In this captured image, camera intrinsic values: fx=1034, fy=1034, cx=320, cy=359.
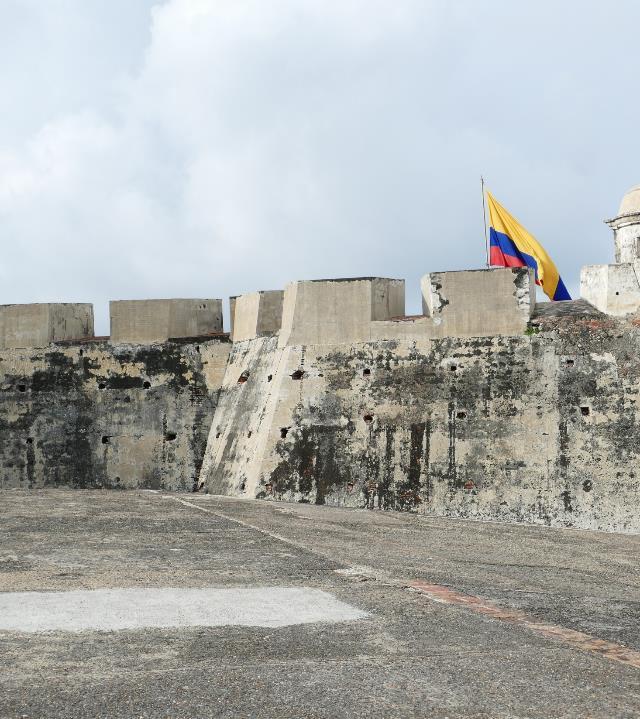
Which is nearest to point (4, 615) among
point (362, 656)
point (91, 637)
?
point (91, 637)

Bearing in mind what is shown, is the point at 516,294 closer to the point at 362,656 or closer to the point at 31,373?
the point at 31,373

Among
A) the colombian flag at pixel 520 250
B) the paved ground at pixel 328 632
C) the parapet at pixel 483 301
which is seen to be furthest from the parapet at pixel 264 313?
the paved ground at pixel 328 632

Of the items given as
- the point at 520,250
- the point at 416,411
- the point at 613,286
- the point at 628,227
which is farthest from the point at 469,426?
the point at 628,227

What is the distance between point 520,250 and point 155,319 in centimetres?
569

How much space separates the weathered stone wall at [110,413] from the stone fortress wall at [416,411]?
34 mm

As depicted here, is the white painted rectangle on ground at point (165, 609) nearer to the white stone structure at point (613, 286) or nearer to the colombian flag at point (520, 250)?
the white stone structure at point (613, 286)

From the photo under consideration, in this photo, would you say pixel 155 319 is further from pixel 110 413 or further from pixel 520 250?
pixel 520 250

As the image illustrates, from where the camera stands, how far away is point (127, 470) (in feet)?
51.4

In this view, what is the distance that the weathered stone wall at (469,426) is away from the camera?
12.5 m

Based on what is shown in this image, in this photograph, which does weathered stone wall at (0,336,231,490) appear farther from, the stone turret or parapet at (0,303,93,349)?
the stone turret

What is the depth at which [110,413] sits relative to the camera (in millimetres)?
15805

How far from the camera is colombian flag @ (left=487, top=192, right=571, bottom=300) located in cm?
1538

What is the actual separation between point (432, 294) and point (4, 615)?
9218 millimetres

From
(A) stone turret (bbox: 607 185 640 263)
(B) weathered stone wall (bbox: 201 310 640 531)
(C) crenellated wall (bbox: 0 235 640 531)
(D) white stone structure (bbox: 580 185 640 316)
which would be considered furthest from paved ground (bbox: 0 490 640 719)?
(A) stone turret (bbox: 607 185 640 263)
